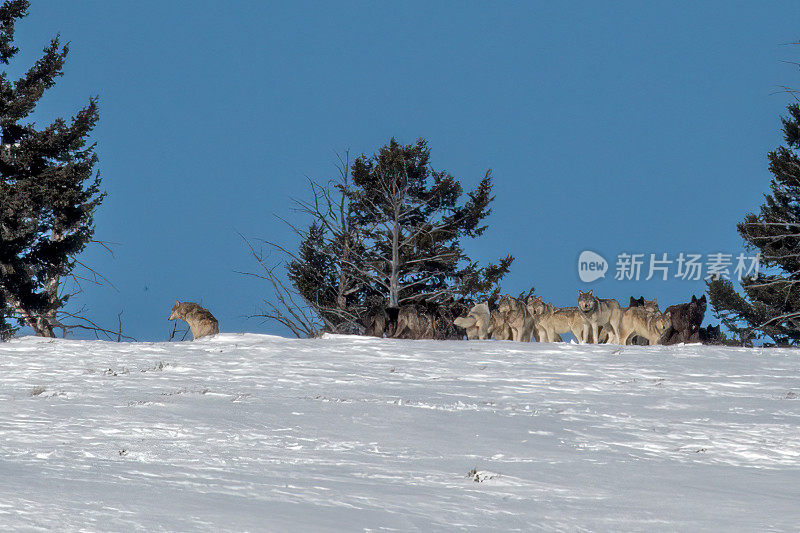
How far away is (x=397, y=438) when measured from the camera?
8.91 meters

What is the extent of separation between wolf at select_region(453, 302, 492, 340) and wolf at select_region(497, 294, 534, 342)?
363 millimetres

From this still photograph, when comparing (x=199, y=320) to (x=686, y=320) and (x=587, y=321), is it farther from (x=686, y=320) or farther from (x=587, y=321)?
(x=686, y=320)

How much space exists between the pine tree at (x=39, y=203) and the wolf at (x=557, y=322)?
48.1ft

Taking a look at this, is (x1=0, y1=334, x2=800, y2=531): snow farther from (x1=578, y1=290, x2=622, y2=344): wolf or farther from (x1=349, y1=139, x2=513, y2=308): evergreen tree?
(x1=349, y1=139, x2=513, y2=308): evergreen tree

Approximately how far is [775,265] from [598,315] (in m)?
18.4

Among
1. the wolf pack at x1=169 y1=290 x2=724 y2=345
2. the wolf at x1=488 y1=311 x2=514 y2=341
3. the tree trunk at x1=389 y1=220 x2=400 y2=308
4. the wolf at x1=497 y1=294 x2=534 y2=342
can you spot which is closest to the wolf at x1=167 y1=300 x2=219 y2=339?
the wolf pack at x1=169 y1=290 x2=724 y2=345

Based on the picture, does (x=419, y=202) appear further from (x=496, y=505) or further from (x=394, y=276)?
(x=496, y=505)

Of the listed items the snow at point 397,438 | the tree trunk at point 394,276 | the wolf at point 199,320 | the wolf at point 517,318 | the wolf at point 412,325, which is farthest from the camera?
the tree trunk at point 394,276

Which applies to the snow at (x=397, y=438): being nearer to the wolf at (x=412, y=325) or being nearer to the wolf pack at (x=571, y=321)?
the wolf pack at (x=571, y=321)

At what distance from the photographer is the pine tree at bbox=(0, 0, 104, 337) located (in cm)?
2645

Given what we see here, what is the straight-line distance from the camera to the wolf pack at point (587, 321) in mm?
19594

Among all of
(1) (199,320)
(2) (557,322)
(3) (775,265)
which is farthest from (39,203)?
(3) (775,265)

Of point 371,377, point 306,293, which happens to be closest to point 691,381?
point 371,377

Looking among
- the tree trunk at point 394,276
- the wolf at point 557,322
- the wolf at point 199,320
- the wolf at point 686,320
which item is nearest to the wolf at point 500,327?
the wolf at point 557,322
